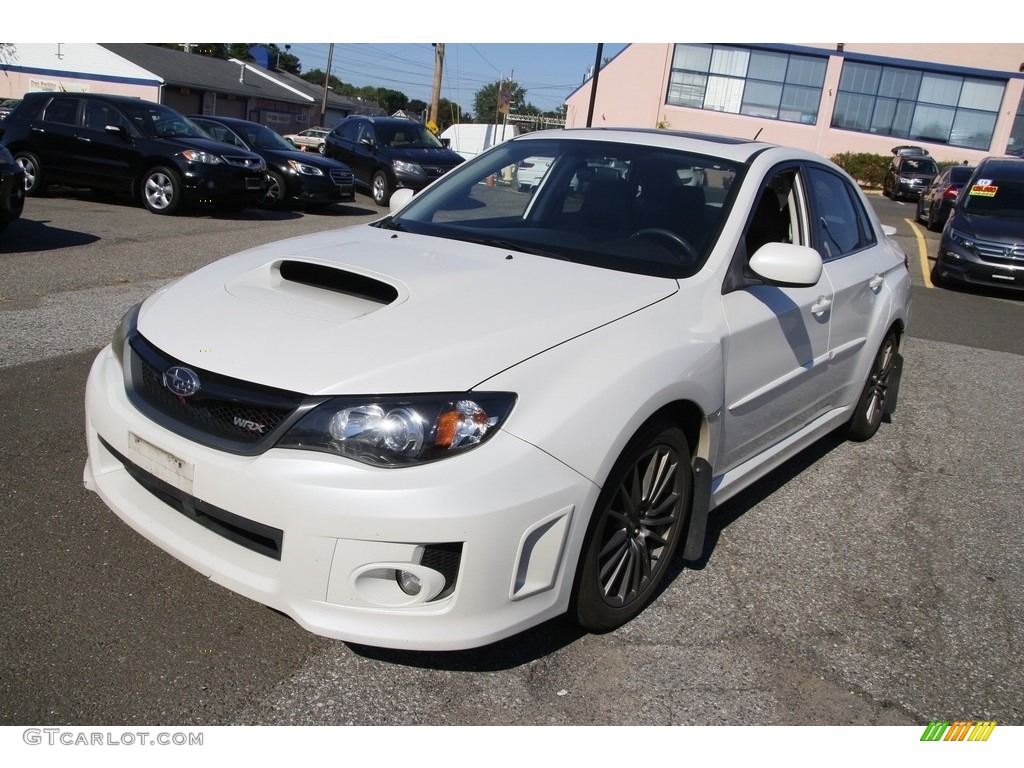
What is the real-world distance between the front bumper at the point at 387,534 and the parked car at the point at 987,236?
1143 cm

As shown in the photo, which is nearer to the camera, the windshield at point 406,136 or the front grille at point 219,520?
the front grille at point 219,520

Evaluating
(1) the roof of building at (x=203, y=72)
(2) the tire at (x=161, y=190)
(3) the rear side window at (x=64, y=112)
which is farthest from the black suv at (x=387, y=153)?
(1) the roof of building at (x=203, y=72)

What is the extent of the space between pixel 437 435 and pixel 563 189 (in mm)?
1996

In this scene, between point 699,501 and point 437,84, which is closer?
point 699,501

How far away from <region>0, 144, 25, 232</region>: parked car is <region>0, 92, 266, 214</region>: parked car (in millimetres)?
3766

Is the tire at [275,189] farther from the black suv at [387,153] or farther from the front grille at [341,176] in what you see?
the black suv at [387,153]

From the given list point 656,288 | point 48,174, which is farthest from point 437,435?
point 48,174

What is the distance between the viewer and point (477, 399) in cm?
251

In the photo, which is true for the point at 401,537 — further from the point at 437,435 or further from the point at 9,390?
the point at 9,390

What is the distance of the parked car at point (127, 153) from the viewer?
43.1ft

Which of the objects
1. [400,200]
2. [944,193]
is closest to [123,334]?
[400,200]

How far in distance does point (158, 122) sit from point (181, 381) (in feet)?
40.6

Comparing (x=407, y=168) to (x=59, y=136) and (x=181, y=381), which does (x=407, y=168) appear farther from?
(x=181, y=381)

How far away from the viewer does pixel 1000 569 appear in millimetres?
3926
